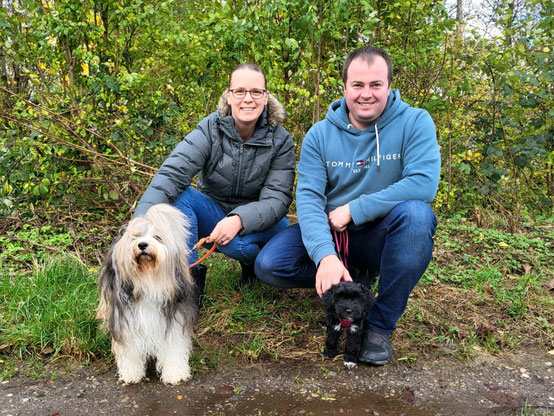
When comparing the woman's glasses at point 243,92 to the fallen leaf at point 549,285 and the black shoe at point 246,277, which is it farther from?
the fallen leaf at point 549,285

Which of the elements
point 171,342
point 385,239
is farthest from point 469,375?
point 171,342

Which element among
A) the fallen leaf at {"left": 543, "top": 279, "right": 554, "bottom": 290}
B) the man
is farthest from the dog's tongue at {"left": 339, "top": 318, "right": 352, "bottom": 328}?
the fallen leaf at {"left": 543, "top": 279, "right": 554, "bottom": 290}

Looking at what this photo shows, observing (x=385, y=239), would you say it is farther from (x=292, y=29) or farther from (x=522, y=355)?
(x=292, y=29)

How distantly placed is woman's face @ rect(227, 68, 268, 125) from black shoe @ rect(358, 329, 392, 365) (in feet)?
5.40

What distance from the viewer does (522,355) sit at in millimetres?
3174

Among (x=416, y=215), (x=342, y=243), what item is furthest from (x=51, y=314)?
(x=416, y=215)

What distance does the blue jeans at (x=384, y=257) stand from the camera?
113 inches

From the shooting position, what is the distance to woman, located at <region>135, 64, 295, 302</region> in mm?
3320

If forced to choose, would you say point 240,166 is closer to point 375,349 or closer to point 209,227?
point 209,227

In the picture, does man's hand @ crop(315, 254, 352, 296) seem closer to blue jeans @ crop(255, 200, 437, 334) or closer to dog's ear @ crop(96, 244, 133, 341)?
blue jeans @ crop(255, 200, 437, 334)

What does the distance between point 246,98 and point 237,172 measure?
0.53 m

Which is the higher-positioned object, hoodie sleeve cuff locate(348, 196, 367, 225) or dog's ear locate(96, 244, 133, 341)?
hoodie sleeve cuff locate(348, 196, 367, 225)

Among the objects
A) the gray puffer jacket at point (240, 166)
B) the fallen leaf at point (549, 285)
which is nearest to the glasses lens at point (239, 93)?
the gray puffer jacket at point (240, 166)

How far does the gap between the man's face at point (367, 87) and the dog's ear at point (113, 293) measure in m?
1.70
